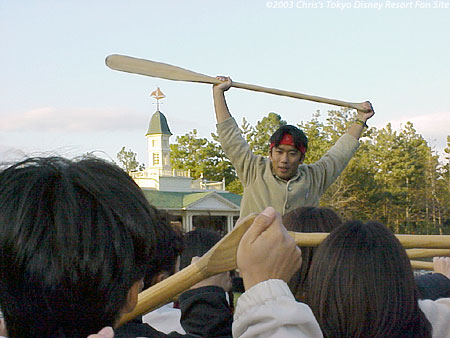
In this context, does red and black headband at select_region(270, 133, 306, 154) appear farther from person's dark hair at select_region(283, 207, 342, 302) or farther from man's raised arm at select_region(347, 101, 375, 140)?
person's dark hair at select_region(283, 207, 342, 302)

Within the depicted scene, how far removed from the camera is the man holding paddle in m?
4.21

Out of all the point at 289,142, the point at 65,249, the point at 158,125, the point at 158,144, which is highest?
the point at 158,125

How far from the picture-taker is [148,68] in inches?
147

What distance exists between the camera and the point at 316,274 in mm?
2012

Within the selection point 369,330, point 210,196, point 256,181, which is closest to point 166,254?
point 369,330

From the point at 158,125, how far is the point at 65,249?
6501 cm

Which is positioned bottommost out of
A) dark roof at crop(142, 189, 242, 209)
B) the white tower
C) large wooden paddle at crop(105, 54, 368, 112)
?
dark roof at crop(142, 189, 242, 209)

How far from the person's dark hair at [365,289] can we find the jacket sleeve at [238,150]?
2.24 m

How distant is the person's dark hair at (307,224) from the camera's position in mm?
2550

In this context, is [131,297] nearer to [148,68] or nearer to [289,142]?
[148,68]

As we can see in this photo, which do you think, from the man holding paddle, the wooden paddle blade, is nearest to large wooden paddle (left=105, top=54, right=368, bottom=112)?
the wooden paddle blade

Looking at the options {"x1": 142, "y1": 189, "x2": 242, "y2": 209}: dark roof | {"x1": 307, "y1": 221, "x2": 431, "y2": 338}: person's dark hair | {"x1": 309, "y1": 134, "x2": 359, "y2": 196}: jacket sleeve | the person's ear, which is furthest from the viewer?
{"x1": 142, "y1": 189, "x2": 242, "y2": 209}: dark roof

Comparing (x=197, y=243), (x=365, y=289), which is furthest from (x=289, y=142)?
(x=365, y=289)

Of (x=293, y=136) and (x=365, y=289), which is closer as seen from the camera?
(x=365, y=289)
